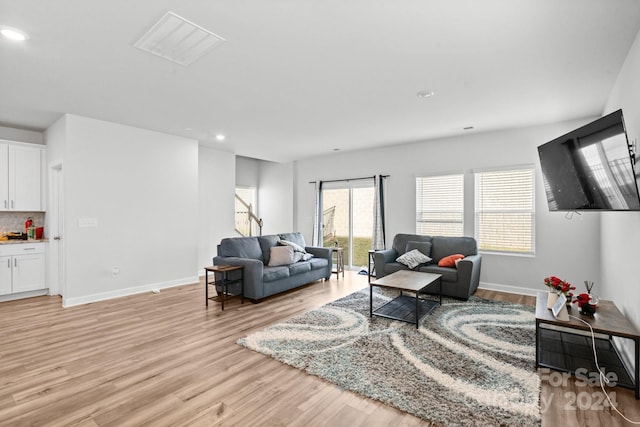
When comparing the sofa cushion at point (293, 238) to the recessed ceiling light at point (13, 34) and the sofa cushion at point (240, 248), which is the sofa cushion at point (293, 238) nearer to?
the sofa cushion at point (240, 248)

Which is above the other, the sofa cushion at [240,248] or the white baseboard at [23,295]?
the sofa cushion at [240,248]

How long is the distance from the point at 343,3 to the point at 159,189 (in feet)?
14.5

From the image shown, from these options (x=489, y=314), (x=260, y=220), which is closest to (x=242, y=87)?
(x=489, y=314)

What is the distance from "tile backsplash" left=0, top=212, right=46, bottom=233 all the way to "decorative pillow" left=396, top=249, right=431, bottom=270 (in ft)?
19.6

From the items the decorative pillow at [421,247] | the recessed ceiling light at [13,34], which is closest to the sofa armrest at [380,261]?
the decorative pillow at [421,247]

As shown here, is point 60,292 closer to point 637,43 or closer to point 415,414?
point 415,414

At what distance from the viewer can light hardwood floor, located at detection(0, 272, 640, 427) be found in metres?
2.01

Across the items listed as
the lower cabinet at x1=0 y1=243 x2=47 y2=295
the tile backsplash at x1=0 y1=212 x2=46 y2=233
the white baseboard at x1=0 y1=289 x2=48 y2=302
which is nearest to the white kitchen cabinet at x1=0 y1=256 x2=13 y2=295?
the lower cabinet at x1=0 y1=243 x2=47 y2=295

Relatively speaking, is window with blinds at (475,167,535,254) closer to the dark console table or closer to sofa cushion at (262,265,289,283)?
the dark console table

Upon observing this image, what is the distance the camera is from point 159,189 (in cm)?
529

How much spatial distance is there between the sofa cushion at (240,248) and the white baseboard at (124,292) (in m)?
1.20

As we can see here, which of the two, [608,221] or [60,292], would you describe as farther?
[60,292]

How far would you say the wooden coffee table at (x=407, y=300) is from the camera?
368 cm

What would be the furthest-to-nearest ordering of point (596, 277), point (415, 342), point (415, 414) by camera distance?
point (596, 277), point (415, 342), point (415, 414)
